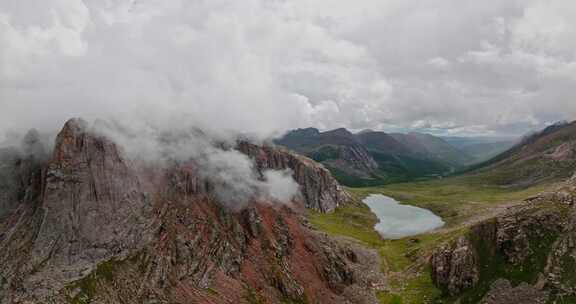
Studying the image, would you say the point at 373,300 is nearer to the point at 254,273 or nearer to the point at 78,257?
the point at 254,273

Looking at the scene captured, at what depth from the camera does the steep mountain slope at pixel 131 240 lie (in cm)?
8444

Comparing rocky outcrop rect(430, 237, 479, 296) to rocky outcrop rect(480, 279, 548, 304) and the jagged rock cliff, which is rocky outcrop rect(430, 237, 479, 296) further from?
rocky outcrop rect(480, 279, 548, 304)

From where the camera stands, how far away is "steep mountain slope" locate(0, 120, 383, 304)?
84438 millimetres

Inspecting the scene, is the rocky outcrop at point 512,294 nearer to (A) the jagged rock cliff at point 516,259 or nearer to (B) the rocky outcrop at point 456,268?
(A) the jagged rock cliff at point 516,259

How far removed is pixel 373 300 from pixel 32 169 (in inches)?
3846

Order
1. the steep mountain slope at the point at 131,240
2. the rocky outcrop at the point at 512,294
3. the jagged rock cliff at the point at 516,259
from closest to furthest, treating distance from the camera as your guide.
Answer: the steep mountain slope at the point at 131,240 → the rocky outcrop at the point at 512,294 → the jagged rock cliff at the point at 516,259

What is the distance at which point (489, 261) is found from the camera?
111 m

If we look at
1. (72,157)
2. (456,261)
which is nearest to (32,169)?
(72,157)

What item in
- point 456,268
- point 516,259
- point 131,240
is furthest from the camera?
point 456,268

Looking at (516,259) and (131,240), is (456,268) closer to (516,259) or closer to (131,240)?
(516,259)

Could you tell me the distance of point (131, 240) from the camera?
302 ft

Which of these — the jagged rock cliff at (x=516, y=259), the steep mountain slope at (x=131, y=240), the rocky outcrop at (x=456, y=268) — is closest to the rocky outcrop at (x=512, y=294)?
the jagged rock cliff at (x=516, y=259)

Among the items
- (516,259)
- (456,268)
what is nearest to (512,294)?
(516,259)

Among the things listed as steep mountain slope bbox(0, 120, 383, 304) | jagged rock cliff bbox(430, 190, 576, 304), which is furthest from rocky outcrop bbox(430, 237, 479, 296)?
steep mountain slope bbox(0, 120, 383, 304)
